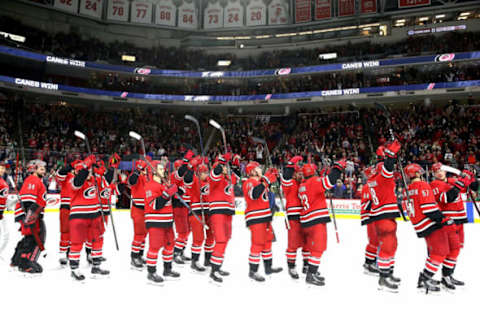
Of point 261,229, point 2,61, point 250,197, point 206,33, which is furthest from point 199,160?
point 206,33

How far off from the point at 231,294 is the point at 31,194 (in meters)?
3.43

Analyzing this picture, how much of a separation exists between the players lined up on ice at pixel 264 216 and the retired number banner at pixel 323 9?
21914 millimetres

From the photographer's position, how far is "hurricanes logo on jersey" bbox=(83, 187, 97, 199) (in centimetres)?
532

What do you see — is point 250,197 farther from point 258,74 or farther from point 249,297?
point 258,74

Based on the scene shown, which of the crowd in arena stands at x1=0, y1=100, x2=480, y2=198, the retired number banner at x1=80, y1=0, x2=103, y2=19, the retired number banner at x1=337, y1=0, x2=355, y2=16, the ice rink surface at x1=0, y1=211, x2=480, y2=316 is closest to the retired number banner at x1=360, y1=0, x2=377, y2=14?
the retired number banner at x1=337, y1=0, x2=355, y2=16

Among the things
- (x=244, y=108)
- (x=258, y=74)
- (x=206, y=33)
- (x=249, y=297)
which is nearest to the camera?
(x=249, y=297)

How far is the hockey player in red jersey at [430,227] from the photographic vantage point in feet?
14.9

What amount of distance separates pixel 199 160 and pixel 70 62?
1963 centimetres

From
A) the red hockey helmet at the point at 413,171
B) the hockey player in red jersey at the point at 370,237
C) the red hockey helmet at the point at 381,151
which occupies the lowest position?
the hockey player in red jersey at the point at 370,237

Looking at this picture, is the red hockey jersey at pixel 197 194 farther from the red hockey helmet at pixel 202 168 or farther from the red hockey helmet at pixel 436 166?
the red hockey helmet at pixel 436 166

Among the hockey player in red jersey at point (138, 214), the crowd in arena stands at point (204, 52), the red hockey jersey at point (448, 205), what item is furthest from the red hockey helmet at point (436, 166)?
the crowd in arena stands at point (204, 52)

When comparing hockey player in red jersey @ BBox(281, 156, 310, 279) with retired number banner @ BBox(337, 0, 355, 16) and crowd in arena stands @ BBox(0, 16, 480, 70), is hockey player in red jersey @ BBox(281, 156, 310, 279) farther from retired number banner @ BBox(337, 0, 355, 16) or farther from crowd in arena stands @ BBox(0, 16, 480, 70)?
retired number banner @ BBox(337, 0, 355, 16)

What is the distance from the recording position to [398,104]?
74.3ft

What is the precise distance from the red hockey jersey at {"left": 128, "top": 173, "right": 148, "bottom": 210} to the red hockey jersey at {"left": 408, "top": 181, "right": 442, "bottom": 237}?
4.17 metres
